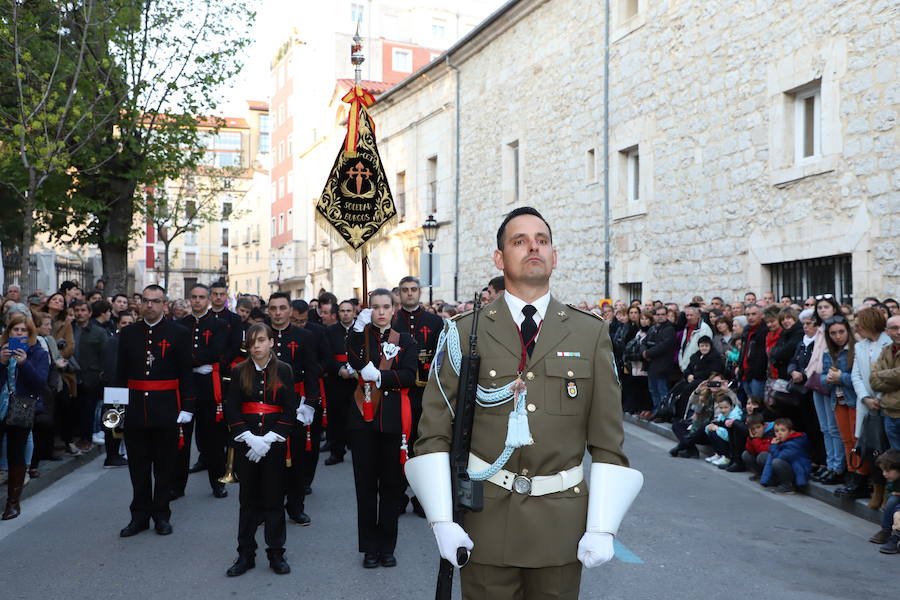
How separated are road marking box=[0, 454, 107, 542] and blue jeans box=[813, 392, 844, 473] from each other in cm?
750

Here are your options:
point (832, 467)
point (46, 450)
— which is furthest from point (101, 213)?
point (832, 467)

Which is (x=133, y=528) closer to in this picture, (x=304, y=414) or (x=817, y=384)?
(x=304, y=414)

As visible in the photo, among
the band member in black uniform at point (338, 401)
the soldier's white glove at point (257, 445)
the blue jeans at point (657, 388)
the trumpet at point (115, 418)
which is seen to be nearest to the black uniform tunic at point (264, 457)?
the soldier's white glove at point (257, 445)

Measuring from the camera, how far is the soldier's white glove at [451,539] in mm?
2818

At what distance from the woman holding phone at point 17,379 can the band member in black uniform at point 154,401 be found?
0.84 meters

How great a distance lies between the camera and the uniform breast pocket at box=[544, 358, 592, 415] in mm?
3014

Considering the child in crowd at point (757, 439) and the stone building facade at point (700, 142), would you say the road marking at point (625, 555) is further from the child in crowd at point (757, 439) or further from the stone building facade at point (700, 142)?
the stone building facade at point (700, 142)

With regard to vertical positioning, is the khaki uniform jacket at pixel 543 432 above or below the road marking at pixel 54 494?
above

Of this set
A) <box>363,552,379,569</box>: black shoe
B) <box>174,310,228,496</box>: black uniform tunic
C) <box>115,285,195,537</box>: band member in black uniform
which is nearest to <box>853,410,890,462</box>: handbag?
<box>363,552,379,569</box>: black shoe

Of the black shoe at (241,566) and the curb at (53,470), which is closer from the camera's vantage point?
the black shoe at (241,566)

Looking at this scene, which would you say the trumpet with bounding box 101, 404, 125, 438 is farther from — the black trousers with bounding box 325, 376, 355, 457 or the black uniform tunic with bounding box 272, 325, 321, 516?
the black trousers with bounding box 325, 376, 355, 457

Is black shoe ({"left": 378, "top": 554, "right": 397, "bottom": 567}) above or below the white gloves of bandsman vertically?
below

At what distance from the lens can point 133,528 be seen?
6.98 meters

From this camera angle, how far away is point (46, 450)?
10.0 metres
